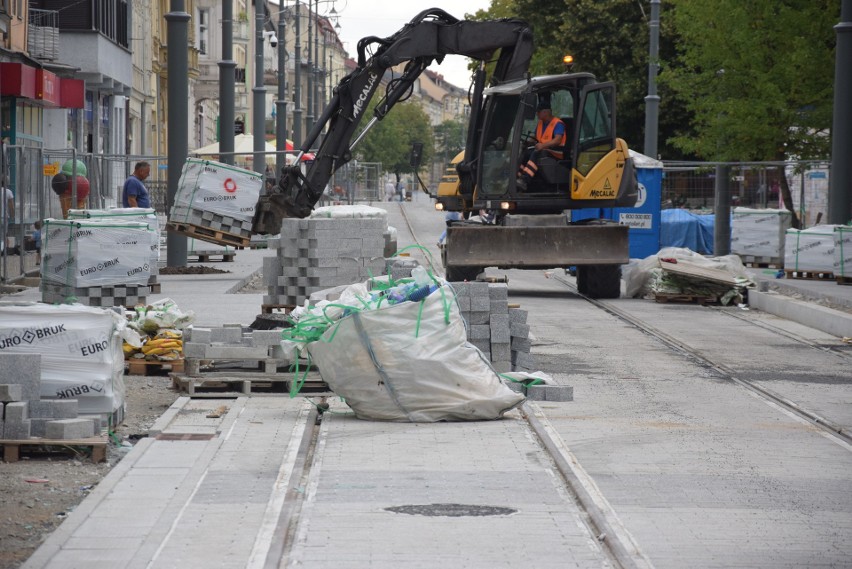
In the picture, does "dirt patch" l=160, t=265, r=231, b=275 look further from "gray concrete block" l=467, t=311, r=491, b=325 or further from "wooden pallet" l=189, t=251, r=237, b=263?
"gray concrete block" l=467, t=311, r=491, b=325

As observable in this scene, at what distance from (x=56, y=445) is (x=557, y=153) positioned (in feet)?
48.3

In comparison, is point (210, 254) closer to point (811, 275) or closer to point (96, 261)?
point (811, 275)

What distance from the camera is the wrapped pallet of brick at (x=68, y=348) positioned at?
31.5ft

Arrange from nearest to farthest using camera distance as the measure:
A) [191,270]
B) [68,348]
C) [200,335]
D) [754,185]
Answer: [68,348], [200,335], [191,270], [754,185]

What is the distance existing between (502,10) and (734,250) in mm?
34175

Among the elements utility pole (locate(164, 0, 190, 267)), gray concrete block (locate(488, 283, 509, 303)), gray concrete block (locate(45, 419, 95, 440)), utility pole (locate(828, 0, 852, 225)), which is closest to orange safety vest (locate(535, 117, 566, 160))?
utility pole (locate(828, 0, 852, 225))

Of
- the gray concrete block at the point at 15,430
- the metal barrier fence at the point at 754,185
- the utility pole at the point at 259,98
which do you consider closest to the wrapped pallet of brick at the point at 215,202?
the metal barrier fence at the point at 754,185

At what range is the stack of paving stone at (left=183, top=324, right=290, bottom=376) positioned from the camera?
12.2m

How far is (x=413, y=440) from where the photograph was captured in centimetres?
984

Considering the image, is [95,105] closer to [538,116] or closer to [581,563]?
[538,116]

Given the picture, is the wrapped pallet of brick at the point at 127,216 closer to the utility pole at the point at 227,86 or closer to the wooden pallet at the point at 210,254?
the wooden pallet at the point at 210,254

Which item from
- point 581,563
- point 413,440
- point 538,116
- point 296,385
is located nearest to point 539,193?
point 538,116

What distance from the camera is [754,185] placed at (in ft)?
104

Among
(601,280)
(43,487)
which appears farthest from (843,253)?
(43,487)
